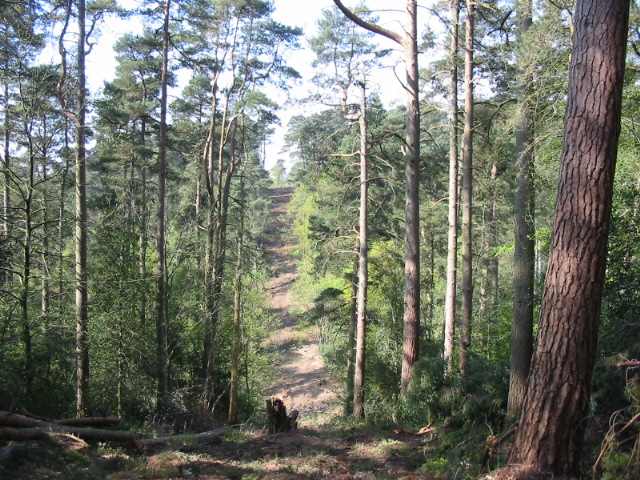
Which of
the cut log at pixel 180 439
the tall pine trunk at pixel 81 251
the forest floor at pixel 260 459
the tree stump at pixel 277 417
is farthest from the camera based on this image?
the tall pine trunk at pixel 81 251

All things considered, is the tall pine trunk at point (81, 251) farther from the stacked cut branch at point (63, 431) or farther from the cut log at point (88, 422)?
the stacked cut branch at point (63, 431)

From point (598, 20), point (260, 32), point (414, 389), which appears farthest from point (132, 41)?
point (598, 20)

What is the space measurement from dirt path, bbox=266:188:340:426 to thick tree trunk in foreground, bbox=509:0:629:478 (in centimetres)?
1063

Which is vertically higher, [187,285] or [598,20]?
[598,20]

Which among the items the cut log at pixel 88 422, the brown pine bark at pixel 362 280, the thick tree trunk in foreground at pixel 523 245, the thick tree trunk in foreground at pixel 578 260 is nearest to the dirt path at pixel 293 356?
the brown pine bark at pixel 362 280

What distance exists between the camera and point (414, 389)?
8.89 m

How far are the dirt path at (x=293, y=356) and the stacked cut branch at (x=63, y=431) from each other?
7.52 metres

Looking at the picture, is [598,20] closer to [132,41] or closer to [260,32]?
[260,32]

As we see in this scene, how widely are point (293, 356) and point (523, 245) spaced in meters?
27.2

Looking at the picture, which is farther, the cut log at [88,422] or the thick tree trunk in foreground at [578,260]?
the cut log at [88,422]

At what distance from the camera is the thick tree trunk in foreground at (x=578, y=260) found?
158 inches

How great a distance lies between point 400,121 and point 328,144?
6279 mm

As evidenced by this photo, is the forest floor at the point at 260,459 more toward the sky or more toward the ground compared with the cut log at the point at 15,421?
more toward the ground

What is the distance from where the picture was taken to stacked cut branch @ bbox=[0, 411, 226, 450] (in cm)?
568
